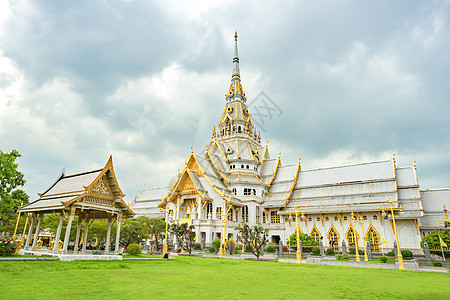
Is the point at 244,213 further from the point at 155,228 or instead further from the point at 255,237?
the point at 155,228

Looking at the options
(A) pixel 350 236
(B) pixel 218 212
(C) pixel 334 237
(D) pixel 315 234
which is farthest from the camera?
(B) pixel 218 212

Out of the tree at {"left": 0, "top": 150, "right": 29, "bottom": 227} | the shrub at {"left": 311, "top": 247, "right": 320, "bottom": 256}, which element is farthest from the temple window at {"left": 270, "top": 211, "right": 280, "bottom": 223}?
the tree at {"left": 0, "top": 150, "right": 29, "bottom": 227}

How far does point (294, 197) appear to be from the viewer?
36.2m

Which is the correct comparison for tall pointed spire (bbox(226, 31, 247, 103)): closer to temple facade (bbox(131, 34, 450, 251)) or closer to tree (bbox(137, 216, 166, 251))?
temple facade (bbox(131, 34, 450, 251))

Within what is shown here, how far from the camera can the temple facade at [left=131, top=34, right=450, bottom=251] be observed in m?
29.0

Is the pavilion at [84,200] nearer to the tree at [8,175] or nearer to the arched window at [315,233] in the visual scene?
the tree at [8,175]

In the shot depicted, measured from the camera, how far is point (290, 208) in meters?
34.3

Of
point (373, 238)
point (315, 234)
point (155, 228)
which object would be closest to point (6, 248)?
point (155, 228)

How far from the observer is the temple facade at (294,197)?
95.1 ft

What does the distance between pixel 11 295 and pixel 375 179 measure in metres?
35.5

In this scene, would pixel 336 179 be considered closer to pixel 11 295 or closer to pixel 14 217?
pixel 11 295

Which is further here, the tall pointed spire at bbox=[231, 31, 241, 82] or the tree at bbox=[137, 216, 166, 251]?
the tall pointed spire at bbox=[231, 31, 241, 82]

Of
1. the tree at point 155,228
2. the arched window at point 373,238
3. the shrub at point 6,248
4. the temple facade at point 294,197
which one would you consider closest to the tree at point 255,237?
the temple facade at point 294,197

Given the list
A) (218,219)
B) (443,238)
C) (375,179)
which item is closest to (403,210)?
(375,179)
